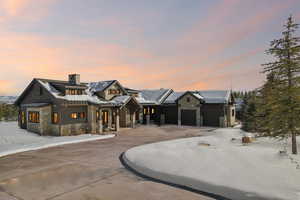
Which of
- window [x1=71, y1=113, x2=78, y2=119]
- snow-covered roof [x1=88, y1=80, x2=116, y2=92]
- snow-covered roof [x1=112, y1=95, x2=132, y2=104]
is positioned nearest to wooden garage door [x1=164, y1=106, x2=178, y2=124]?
snow-covered roof [x1=112, y1=95, x2=132, y2=104]

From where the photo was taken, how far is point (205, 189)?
780 centimetres

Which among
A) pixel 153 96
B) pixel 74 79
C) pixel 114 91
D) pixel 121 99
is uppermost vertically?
pixel 74 79

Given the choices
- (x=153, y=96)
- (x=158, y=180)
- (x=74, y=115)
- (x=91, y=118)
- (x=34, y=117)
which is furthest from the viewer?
(x=153, y=96)

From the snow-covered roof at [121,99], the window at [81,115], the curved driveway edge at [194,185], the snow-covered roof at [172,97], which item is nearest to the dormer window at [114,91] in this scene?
the snow-covered roof at [121,99]

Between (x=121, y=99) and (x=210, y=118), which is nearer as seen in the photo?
(x=121, y=99)

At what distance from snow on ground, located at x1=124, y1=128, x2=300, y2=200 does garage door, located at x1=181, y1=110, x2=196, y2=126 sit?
68.8 feet

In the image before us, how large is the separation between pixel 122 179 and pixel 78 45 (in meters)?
25.0

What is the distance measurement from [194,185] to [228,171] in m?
1.80

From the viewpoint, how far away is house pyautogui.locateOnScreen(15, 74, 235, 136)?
76.6ft

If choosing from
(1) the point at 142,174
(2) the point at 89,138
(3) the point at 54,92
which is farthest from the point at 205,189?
(3) the point at 54,92

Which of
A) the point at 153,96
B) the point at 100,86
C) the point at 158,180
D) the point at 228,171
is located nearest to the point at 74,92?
the point at 100,86

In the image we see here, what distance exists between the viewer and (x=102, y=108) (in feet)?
87.9

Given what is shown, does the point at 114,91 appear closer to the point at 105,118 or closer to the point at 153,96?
the point at 105,118

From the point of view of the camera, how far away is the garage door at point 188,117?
3256 cm
